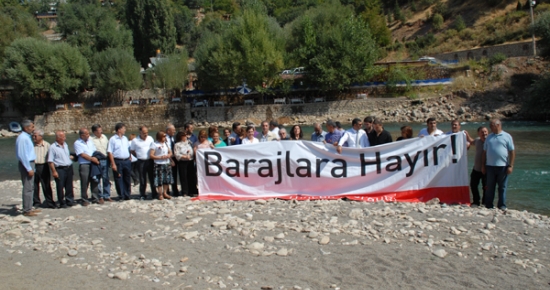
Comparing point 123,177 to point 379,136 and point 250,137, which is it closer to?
point 250,137

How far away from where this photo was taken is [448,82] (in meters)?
52.2

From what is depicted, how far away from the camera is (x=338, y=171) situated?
10477 mm

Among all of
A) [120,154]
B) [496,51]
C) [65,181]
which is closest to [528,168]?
[120,154]

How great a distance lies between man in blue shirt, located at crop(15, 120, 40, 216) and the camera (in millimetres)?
9406

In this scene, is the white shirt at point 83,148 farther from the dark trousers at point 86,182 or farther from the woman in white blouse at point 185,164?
the woman in white blouse at point 185,164

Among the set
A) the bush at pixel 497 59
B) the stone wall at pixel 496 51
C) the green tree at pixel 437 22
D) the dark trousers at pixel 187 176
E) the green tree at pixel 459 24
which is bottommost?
the dark trousers at pixel 187 176

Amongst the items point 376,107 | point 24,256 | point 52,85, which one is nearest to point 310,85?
point 376,107

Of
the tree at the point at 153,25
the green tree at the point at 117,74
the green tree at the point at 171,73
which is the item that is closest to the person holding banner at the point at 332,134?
the green tree at the point at 171,73

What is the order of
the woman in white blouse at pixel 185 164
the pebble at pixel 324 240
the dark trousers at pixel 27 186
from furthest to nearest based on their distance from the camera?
1. the woman in white blouse at pixel 185 164
2. the dark trousers at pixel 27 186
3. the pebble at pixel 324 240

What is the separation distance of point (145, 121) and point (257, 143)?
5109 cm

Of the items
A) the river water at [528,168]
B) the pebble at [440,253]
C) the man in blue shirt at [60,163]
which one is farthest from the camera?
the river water at [528,168]

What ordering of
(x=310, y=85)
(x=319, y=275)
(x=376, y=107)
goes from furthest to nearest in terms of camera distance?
1. (x=310, y=85)
2. (x=376, y=107)
3. (x=319, y=275)

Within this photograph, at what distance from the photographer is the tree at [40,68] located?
56938 mm

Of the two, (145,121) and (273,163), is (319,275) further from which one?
(145,121)
